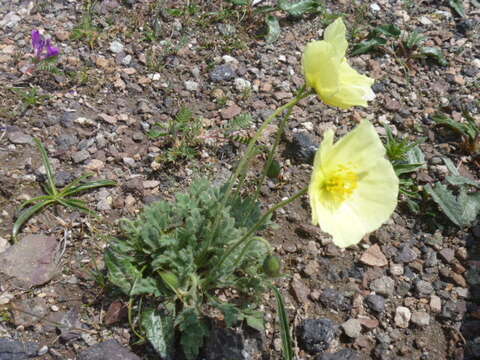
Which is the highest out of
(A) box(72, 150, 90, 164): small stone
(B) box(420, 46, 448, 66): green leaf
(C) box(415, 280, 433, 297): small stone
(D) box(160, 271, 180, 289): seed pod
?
(B) box(420, 46, 448, 66): green leaf

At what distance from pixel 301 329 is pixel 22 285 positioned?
1294mm

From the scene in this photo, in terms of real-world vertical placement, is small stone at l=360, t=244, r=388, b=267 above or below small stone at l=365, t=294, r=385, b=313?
above

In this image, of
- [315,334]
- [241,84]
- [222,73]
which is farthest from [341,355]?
[222,73]

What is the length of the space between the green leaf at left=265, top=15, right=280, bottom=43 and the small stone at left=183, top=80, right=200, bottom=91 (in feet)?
2.37

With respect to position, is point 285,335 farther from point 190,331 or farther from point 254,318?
point 190,331

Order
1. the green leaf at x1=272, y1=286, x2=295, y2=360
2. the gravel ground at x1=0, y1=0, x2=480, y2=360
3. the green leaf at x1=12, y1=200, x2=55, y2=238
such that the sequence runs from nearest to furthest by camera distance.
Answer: the green leaf at x1=272, y1=286, x2=295, y2=360
the gravel ground at x1=0, y1=0, x2=480, y2=360
the green leaf at x1=12, y1=200, x2=55, y2=238

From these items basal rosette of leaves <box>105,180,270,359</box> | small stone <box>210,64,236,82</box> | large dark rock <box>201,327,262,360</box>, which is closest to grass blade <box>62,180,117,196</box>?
basal rosette of leaves <box>105,180,270,359</box>

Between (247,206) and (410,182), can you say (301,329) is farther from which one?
(410,182)

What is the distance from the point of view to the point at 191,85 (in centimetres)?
343

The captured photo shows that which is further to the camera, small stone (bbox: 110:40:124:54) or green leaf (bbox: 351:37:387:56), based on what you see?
green leaf (bbox: 351:37:387:56)

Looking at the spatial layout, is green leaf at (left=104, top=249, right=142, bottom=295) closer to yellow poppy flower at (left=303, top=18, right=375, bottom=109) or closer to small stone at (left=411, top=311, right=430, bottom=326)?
yellow poppy flower at (left=303, top=18, right=375, bottom=109)

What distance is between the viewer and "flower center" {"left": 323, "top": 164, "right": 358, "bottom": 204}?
1.89m

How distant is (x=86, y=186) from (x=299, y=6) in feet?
7.42

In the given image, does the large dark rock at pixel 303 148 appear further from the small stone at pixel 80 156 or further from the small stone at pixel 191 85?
the small stone at pixel 80 156
